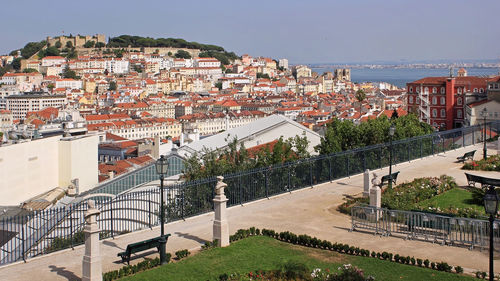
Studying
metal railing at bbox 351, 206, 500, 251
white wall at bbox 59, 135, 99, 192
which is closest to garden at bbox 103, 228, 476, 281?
metal railing at bbox 351, 206, 500, 251

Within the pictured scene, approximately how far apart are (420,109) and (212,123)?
172ft

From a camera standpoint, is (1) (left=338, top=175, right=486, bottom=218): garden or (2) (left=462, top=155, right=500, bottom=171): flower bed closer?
(1) (left=338, top=175, right=486, bottom=218): garden

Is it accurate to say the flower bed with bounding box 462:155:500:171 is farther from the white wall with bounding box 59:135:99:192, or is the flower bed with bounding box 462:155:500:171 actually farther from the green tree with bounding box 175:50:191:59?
the green tree with bounding box 175:50:191:59

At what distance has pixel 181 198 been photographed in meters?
13.0

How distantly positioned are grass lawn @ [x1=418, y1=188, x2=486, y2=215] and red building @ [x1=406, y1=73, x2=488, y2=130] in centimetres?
3604

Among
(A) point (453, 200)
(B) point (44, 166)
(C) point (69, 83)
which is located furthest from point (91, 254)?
(C) point (69, 83)

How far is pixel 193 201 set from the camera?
1332 cm

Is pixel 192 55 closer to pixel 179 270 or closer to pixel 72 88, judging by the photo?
pixel 72 88

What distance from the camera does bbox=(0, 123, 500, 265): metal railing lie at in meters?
10.9

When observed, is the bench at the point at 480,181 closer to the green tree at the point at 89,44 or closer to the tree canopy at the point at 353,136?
the tree canopy at the point at 353,136

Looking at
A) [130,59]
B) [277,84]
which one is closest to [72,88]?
[130,59]

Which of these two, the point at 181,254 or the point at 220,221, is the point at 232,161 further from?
the point at 181,254

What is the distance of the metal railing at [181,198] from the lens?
35.8ft

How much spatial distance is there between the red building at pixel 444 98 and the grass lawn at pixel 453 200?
1419 inches
